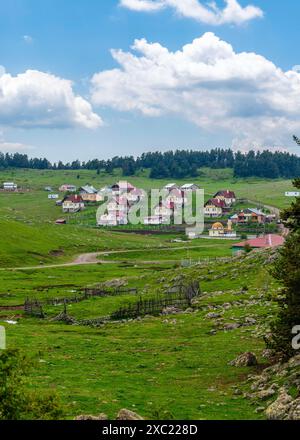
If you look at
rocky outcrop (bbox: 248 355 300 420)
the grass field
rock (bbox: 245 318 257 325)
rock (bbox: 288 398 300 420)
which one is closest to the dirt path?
the grass field

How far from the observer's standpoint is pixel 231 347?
42.5 metres

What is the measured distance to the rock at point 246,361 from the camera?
36656mm

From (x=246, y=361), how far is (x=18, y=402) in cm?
2213

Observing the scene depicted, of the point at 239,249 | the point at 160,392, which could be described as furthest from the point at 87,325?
the point at 239,249

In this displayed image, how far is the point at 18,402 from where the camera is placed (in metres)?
17.7

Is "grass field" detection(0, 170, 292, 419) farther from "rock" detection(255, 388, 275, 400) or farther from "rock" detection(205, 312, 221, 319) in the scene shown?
"rock" detection(255, 388, 275, 400)

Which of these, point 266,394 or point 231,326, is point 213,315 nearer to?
point 231,326

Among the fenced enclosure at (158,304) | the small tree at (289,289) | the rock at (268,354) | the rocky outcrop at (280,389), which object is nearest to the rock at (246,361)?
the rock at (268,354)

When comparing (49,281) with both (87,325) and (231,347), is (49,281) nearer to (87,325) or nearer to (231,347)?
(87,325)

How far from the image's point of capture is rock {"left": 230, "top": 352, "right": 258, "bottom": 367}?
36656mm

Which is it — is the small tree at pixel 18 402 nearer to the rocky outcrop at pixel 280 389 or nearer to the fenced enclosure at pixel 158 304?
the rocky outcrop at pixel 280 389

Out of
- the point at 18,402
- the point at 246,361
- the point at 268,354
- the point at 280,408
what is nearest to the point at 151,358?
the point at 246,361

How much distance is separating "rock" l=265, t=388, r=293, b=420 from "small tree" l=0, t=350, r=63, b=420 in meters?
11.0

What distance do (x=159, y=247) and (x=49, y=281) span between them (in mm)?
69338
